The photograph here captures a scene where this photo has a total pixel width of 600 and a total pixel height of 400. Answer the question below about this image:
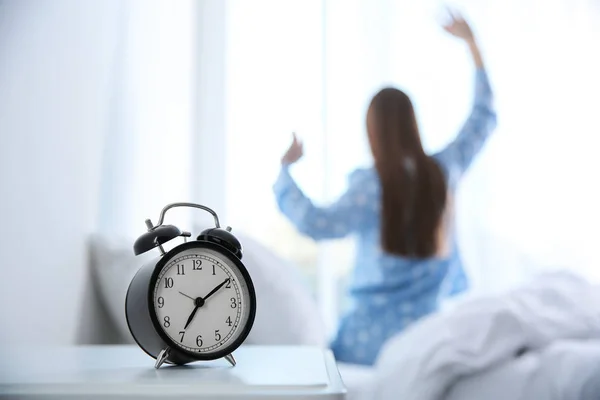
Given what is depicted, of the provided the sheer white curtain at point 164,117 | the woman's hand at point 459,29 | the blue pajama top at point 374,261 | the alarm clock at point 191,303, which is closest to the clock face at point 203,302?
the alarm clock at point 191,303

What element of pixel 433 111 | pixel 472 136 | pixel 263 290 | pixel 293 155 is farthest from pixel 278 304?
pixel 433 111

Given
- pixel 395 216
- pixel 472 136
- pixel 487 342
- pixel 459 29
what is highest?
pixel 459 29

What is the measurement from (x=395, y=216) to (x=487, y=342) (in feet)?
2.83

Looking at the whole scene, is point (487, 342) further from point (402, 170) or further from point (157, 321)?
point (402, 170)

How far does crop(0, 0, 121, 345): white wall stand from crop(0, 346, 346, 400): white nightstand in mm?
108

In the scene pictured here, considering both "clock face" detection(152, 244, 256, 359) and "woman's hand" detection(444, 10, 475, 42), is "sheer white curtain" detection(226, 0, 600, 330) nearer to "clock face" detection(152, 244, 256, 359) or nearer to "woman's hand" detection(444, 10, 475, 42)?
"woman's hand" detection(444, 10, 475, 42)

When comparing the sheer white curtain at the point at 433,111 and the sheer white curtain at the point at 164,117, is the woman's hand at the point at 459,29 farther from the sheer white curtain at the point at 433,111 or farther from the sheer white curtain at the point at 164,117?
the sheer white curtain at the point at 164,117

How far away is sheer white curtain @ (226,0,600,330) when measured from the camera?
8.55 ft

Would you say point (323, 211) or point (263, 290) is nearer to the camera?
point (263, 290)

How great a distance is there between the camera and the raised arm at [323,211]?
205 centimetres

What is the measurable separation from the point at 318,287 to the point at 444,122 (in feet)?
2.67

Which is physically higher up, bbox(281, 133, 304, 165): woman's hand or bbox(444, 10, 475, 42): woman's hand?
bbox(444, 10, 475, 42): woman's hand

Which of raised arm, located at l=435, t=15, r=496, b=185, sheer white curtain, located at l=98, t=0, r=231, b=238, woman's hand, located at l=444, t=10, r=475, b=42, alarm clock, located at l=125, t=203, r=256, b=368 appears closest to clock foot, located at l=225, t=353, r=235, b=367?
alarm clock, located at l=125, t=203, r=256, b=368

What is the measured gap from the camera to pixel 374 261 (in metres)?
2.04
